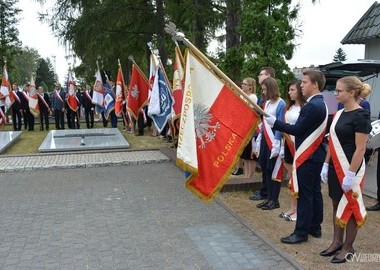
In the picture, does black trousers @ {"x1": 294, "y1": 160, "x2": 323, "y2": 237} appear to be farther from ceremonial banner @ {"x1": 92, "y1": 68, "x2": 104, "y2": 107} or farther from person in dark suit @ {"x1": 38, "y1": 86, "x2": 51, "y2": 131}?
person in dark suit @ {"x1": 38, "y1": 86, "x2": 51, "y2": 131}

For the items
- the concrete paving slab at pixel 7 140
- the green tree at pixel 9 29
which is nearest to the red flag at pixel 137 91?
the concrete paving slab at pixel 7 140

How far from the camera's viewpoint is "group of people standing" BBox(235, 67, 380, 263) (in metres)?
4.20

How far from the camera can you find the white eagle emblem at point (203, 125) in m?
4.61

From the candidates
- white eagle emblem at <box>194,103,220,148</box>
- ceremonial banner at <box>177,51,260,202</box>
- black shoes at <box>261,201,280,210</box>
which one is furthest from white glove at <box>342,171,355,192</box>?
black shoes at <box>261,201,280,210</box>

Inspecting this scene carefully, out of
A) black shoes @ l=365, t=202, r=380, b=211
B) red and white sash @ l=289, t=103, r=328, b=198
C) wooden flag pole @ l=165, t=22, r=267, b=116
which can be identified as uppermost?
wooden flag pole @ l=165, t=22, r=267, b=116

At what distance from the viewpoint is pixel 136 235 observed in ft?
17.6

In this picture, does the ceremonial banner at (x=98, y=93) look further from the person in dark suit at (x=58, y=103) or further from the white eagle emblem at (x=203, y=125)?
the white eagle emblem at (x=203, y=125)

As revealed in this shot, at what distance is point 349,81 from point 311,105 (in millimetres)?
540

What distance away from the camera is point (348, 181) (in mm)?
4145

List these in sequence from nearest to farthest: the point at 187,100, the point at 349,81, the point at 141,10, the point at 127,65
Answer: the point at 349,81, the point at 187,100, the point at 141,10, the point at 127,65

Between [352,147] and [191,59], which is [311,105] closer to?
[352,147]

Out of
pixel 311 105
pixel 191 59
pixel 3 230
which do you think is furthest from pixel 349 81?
pixel 3 230

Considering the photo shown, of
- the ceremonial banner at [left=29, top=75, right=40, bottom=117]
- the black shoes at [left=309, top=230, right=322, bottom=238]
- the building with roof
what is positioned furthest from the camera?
the ceremonial banner at [left=29, top=75, right=40, bottom=117]

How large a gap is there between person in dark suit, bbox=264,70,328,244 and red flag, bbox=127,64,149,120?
8969 millimetres
